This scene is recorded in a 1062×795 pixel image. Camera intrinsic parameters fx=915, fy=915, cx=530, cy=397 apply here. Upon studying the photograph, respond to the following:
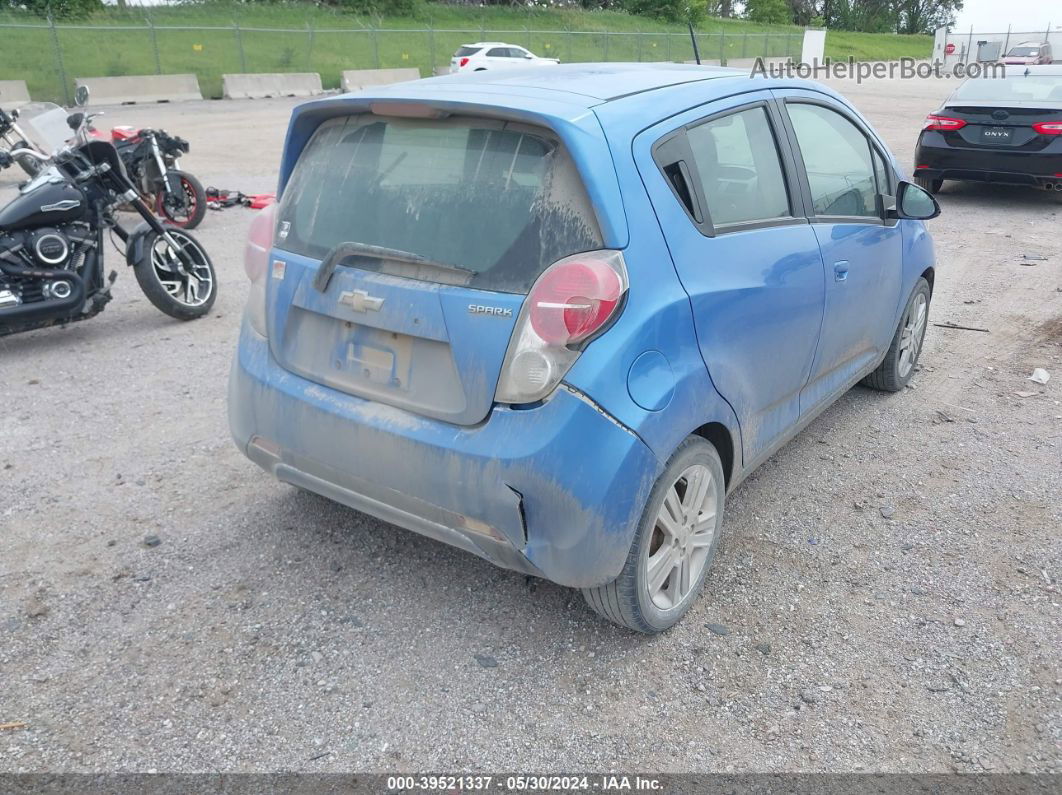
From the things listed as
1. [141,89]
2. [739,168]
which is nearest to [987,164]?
[739,168]

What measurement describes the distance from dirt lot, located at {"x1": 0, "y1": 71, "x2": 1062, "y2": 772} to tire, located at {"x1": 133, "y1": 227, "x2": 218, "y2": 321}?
148cm

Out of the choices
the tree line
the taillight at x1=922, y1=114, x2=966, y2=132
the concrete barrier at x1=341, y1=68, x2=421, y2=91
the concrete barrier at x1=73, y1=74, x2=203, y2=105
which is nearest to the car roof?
the taillight at x1=922, y1=114, x2=966, y2=132

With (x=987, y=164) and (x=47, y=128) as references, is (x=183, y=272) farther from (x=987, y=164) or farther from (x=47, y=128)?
(x=987, y=164)

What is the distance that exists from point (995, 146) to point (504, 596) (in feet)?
32.4

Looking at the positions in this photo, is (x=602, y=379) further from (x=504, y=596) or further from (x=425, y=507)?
(x=504, y=596)

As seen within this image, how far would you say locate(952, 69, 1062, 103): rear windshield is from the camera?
10891 millimetres

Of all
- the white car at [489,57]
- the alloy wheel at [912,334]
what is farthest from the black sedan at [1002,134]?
the white car at [489,57]

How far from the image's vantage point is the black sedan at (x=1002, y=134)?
10391 mm

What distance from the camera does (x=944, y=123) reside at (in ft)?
36.2

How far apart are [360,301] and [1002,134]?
10.1 meters

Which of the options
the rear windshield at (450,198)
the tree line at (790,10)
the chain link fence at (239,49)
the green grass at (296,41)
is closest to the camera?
the rear windshield at (450,198)

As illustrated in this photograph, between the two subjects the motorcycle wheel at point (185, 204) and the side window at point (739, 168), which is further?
the motorcycle wheel at point (185, 204)

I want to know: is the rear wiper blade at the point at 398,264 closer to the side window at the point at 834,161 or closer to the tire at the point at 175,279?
the side window at the point at 834,161

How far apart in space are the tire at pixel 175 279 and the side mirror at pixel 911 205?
473 cm
